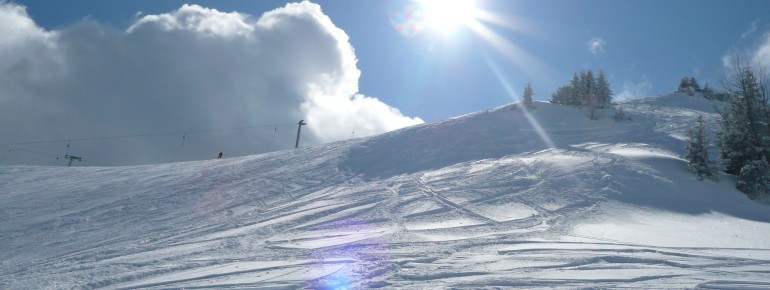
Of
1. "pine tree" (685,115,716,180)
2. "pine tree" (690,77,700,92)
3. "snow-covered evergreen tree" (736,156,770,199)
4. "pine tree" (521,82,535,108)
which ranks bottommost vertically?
"snow-covered evergreen tree" (736,156,770,199)

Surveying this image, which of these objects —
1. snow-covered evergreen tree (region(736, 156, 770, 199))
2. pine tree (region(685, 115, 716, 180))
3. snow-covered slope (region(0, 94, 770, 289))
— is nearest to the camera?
snow-covered slope (region(0, 94, 770, 289))

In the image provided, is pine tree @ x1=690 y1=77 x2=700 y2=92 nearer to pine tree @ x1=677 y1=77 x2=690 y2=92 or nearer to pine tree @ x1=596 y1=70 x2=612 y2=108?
pine tree @ x1=677 y1=77 x2=690 y2=92

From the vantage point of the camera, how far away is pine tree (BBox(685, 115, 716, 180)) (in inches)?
662

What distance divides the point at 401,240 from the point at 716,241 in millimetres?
6272

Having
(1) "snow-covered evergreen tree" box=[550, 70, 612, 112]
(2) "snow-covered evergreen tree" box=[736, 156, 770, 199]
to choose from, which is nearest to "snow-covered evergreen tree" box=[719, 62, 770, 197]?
(2) "snow-covered evergreen tree" box=[736, 156, 770, 199]

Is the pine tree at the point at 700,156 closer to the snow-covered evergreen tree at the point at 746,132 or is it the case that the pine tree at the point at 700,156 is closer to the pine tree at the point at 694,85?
the snow-covered evergreen tree at the point at 746,132

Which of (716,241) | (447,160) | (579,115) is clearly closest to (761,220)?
(716,241)

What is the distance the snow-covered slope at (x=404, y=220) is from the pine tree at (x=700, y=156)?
1.54 feet

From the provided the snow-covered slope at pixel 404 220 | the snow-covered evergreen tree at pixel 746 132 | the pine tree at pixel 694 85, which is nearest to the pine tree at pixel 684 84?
the pine tree at pixel 694 85

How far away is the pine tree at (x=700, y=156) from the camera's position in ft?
55.2

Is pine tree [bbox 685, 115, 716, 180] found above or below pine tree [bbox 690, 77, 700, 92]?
below

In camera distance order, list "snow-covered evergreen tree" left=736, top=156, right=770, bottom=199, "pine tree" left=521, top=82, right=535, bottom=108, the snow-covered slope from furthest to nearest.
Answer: "pine tree" left=521, top=82, right=535, bottom=108
"snow-covered evergreen tree" left=736, top=156, right=770, bottom=199
the snow-covered slope

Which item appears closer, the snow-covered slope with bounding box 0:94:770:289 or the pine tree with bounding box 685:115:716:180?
the snow-covered slope with bounding box 0:94:770:289

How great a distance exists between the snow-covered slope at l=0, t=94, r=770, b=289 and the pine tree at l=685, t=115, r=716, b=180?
47cm
